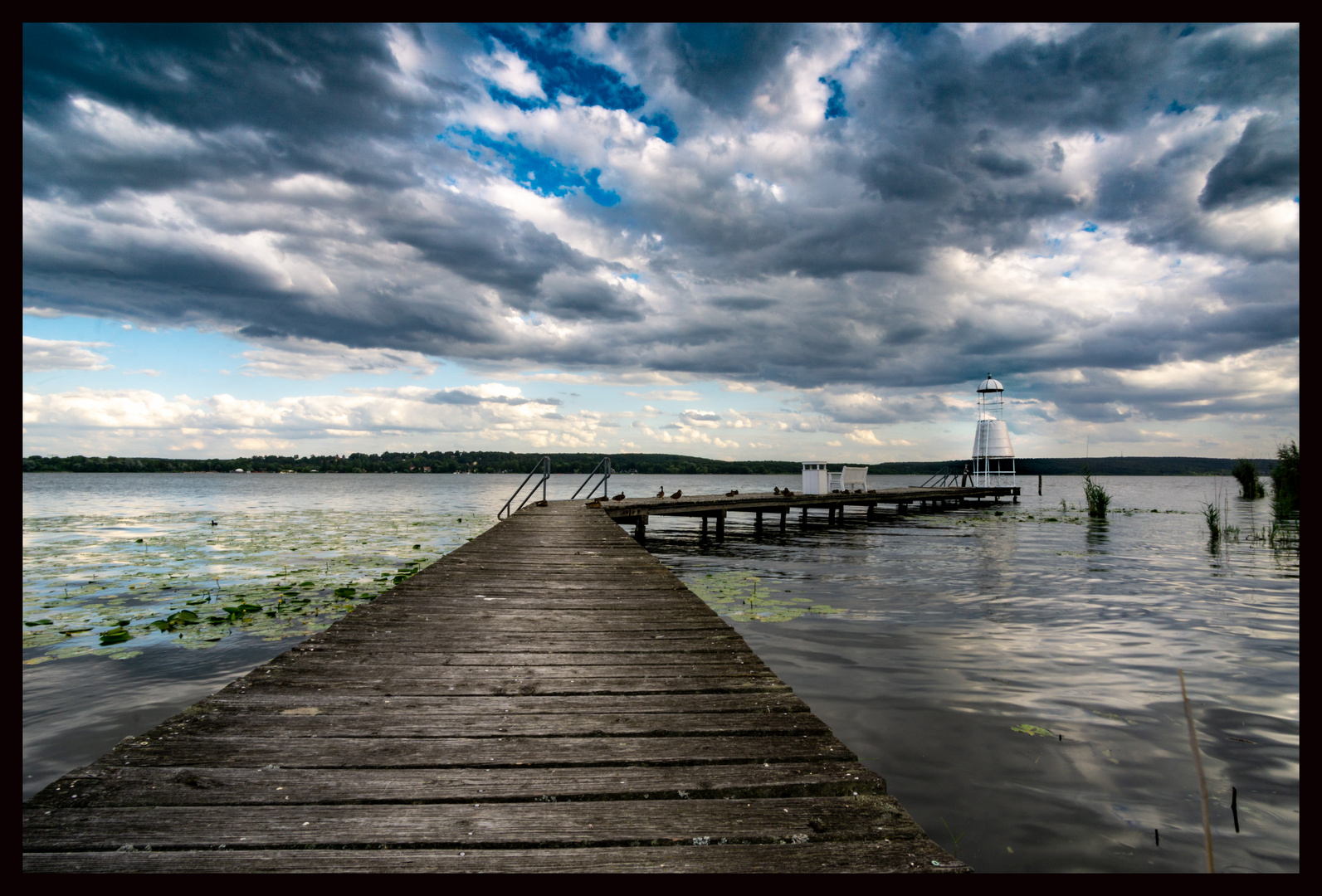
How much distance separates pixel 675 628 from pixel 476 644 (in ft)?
5.61

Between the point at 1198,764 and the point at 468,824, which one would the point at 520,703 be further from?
the point at 1198,764

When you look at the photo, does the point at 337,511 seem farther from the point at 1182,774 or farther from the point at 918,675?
the point at 1182,774

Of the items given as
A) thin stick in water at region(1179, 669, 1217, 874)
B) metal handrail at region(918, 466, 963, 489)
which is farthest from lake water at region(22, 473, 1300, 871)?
metal handrail at region(918, 466, 963, 489)

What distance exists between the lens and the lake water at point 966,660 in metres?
4.77

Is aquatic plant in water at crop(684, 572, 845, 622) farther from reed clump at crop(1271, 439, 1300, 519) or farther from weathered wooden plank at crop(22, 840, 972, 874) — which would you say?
reed clump at crop(1271, 439, 1300, 519)

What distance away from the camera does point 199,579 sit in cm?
1338

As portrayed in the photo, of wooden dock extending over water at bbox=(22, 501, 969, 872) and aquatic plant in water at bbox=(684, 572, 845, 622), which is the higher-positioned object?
wooden dock extending over water at bbox=(22, 501, 969, 872)

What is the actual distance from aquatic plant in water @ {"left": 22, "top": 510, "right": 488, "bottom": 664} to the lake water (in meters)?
0.08

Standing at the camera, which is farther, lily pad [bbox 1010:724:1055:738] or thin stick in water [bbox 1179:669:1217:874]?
lily pad [bbox 1010:724:1055:738]

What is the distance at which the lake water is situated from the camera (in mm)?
4766

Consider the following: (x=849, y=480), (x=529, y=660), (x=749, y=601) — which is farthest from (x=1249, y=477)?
(x=529, y=660)

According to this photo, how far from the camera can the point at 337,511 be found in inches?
1342

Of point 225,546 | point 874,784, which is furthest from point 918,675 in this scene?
point 225,546
